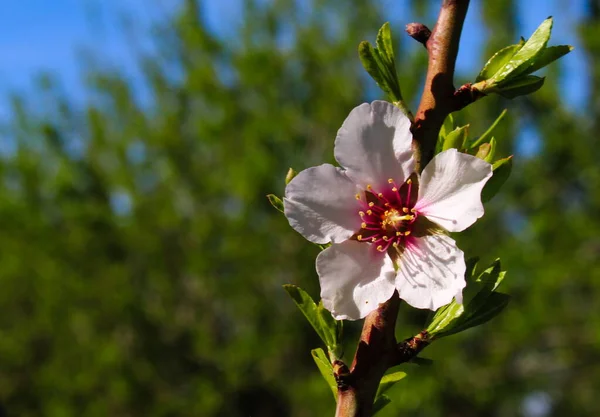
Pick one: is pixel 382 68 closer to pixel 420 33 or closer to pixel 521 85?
pixel 420 33

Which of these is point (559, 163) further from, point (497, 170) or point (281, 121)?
point (497, 170)

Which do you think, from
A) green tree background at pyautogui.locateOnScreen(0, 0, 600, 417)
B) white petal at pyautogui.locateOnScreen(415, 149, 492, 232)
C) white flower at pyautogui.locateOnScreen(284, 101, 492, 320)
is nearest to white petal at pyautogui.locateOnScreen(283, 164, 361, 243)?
white flower at pyautogui.locateOnScreen(284, 101, 492, 320)

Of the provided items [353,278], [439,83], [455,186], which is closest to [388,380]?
[353,278]

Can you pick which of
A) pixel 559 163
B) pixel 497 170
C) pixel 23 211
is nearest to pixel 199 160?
pixel 23 211

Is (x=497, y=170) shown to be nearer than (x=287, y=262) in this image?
Yes

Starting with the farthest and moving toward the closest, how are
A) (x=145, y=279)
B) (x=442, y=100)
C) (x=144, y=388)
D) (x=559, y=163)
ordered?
(x=145, y=279) → (x=144, y=388) → (x=559, y=163) → (x=442, y=100)

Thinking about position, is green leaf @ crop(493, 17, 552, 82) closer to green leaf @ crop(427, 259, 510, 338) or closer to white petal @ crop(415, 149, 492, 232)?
white petal @ crop(415, 149, 492, 232)

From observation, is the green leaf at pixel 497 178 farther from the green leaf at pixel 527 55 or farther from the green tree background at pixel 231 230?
the green tree background at pixel 231 230
